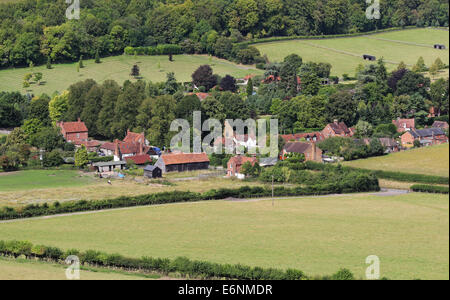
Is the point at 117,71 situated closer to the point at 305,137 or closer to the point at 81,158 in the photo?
the point at 305,137

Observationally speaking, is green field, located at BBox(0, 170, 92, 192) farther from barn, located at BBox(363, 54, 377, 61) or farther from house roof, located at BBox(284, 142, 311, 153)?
barn, located at BBox(363, 54, 377, 61)

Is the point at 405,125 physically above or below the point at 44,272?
above

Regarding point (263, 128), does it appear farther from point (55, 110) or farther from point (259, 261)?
point (259, 261)

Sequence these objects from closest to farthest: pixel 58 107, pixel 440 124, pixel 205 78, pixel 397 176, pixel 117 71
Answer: pixel 397 176 → pixel 440 124 → pixel 58 107 → pixel 205 78 → pixel 117 71

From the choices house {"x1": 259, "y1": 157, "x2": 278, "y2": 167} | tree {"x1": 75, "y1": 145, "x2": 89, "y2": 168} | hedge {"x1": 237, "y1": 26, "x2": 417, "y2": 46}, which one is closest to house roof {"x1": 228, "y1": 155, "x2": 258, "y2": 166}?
house {"x1": 259, "y1": 157, "x2": 278, "y2": 167}

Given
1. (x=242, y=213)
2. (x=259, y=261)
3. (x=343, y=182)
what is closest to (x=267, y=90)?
(x=343, y=182)

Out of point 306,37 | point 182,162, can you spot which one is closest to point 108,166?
point 182,162

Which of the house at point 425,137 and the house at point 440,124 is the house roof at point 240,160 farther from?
the house at point 440,124
